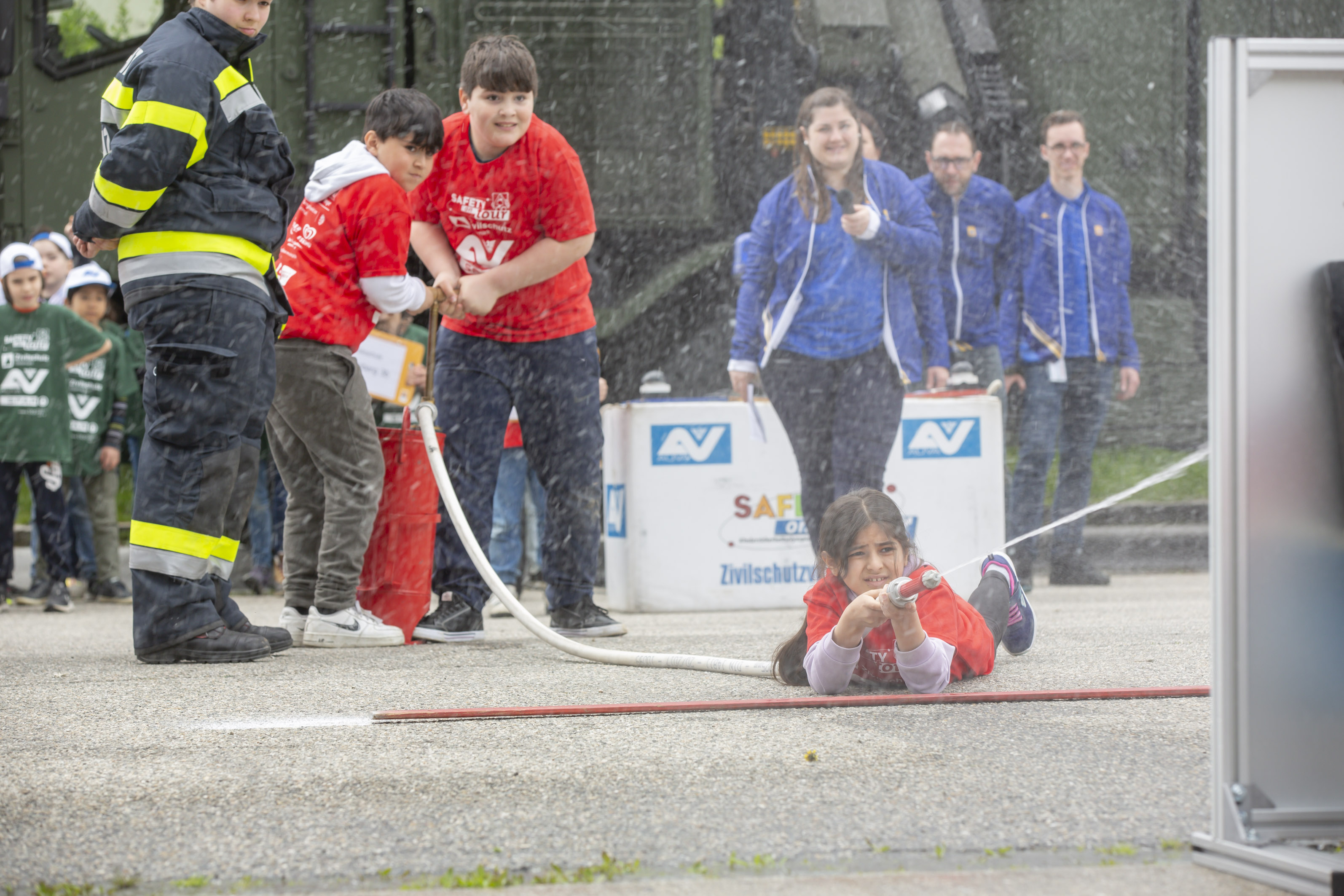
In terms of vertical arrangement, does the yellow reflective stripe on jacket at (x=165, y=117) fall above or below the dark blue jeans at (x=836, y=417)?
above

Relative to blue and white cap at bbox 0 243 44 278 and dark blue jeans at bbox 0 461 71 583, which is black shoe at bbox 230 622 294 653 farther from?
blue and white cap at bbox 0 243 44 278

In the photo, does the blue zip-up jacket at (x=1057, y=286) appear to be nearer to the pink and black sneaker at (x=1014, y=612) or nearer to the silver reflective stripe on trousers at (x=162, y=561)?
the pink and black sneaker at (x=1014, y=612)

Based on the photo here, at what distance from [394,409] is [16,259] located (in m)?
1.67

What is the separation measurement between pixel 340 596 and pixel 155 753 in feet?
4.71

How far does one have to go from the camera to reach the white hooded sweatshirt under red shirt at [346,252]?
3.59 metres

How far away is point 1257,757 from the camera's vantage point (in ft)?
5.09

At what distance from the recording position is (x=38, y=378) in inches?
226

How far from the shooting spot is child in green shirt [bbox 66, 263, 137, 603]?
5832 millimetres

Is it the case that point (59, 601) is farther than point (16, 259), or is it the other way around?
point (16, 259)

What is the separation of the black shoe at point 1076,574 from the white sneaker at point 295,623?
123 inches

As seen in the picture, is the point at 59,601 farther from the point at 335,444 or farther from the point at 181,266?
the point at 181,266

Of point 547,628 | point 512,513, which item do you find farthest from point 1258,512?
point 512,513

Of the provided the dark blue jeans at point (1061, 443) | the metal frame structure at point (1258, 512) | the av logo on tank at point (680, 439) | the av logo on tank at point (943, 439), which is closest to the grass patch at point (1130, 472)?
the dark blue jeans at point (1061, 443)

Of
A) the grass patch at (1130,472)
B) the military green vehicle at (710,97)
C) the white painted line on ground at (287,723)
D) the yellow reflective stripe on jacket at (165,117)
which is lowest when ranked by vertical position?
the white painted line on ground at (287,723)
